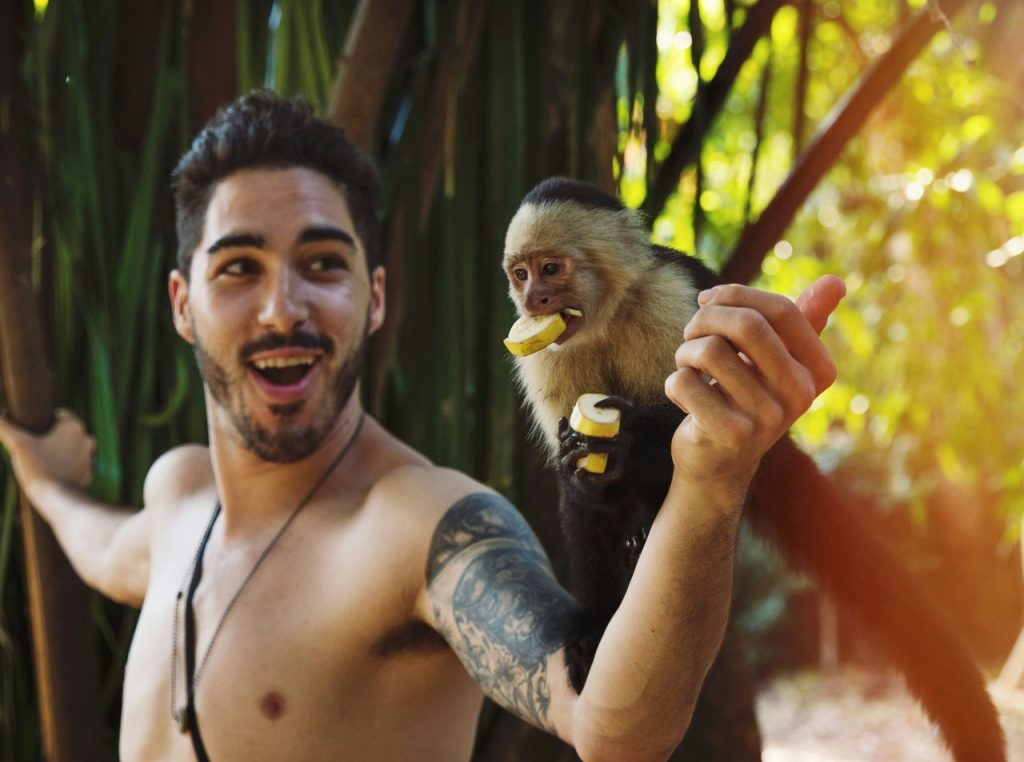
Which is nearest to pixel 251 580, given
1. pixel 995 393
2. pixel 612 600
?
pixel 612 600

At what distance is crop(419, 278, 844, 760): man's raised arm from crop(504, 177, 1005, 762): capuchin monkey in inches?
1.6

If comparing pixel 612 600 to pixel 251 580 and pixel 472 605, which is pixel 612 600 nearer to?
pixel 472 605

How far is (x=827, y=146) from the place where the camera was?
820 millimetres

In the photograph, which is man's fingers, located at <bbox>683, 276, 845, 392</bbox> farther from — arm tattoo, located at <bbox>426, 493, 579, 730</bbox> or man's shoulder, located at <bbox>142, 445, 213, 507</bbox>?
man's shoulder, located at <bbox>142, 445, 213, 507</bbox>

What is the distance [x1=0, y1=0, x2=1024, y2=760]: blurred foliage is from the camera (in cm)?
88

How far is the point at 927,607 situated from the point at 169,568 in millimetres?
941

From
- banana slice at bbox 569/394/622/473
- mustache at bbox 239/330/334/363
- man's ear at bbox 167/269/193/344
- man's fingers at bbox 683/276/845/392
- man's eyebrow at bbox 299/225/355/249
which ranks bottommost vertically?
banana slice at bbox 569/394/622/473

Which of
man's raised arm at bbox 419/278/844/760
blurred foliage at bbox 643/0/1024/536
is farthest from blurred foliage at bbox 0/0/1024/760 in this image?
man's raised arm at bbox 419/278/844/760

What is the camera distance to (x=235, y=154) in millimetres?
1123

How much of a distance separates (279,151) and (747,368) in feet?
2.47

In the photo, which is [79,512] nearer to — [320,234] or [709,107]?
[320,234]

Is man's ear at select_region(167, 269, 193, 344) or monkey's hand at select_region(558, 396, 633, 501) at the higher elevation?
man's ear at select_region(167, 269, 193, 344)

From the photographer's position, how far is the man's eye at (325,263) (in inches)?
42.2

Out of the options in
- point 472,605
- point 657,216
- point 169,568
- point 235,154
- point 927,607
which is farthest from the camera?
point 169,568
